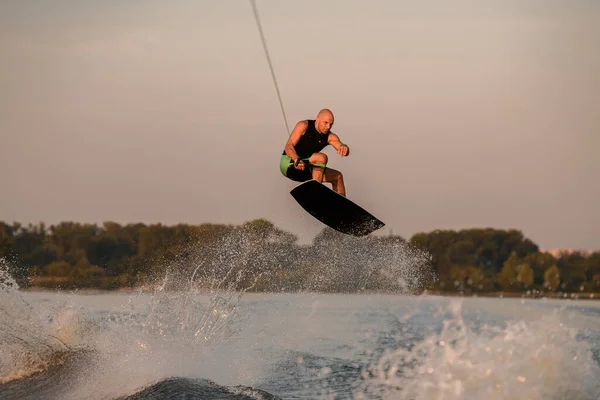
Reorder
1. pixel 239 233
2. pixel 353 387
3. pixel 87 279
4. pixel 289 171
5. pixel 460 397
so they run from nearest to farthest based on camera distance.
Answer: pixel 460 397
pixel 289 171
pixel 353 387
pixel 239 233
pixel 87 279

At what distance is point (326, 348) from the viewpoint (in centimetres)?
1596

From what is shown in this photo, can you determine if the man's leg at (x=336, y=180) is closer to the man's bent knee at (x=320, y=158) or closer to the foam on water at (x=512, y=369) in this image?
the man's bent knee at (x=320, y=158)

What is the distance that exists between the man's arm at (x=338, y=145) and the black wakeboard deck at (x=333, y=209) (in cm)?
49

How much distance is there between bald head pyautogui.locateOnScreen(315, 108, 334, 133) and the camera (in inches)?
422

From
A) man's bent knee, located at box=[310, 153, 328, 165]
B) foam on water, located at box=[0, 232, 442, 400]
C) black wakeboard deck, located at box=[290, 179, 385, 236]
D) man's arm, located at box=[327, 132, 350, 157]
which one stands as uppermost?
man's arm, located at box=[327, 132, 350, 157]

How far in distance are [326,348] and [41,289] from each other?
119 feet

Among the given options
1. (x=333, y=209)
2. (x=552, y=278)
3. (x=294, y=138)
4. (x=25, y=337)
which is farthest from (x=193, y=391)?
(x=552, y=278)

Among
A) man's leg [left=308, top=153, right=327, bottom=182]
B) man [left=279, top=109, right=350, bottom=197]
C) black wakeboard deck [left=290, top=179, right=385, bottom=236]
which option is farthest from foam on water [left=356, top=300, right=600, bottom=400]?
man's leg [left=308, top=153, right=327, bottom=182]

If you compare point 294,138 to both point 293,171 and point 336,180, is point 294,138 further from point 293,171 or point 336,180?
point 336,180

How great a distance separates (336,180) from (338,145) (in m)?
0.59

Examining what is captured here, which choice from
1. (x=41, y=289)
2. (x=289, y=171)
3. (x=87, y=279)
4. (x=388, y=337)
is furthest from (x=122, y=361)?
(x=41, y=289)

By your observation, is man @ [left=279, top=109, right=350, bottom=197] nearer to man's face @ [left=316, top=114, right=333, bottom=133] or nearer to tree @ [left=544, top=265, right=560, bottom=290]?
man's face @ [left=316, top=114, right=333, bottom=133]

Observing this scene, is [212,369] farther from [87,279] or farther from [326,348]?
[87,279]

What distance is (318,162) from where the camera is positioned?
35.4 ft
